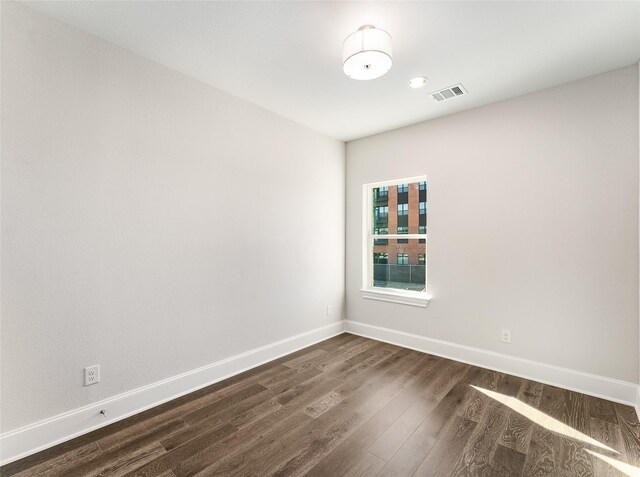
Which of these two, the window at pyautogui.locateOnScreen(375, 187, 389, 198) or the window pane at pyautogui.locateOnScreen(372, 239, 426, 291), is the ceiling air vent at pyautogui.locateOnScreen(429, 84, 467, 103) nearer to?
the window at pyautogui.locateOnScreen(375, 187, 389, 198)

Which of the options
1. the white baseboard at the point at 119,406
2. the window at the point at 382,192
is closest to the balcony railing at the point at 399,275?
the window at the point at 382,192

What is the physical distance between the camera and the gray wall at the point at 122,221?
1.83 meters

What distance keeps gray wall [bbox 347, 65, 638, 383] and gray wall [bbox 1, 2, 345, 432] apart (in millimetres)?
1775

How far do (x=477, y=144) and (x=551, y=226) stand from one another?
3.43ft

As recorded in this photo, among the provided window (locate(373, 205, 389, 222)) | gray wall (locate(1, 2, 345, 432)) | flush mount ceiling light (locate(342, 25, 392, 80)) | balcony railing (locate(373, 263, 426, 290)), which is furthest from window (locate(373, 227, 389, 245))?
flush mount ceiling light (locate(342, 25, 392, 80))

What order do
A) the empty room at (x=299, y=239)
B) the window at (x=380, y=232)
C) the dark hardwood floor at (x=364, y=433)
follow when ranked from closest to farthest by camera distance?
the dark hardwood floor at (x=364, y=433) → the empty room at (x=299, y=239) → the window at (x=380, y=232)

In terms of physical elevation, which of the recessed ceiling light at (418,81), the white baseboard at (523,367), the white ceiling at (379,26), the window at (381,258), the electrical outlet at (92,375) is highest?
the white ceiling at (379,26)

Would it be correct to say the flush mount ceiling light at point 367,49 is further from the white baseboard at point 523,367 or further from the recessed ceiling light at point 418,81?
the white baseboard at point 523,367

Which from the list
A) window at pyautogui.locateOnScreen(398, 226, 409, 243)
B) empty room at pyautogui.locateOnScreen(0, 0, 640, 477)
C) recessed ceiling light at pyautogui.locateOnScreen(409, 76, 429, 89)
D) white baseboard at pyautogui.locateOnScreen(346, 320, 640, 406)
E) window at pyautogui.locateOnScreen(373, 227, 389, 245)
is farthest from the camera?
window at pyautogui.locateOnScreen(373, 227, 389, 245)

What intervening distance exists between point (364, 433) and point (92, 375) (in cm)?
185

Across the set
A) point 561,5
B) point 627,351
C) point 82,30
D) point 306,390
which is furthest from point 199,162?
point 627,351

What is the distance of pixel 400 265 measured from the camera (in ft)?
12.8

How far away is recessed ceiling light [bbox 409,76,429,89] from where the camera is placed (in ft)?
8.50

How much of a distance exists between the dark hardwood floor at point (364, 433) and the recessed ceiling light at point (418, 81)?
8.54 ft
